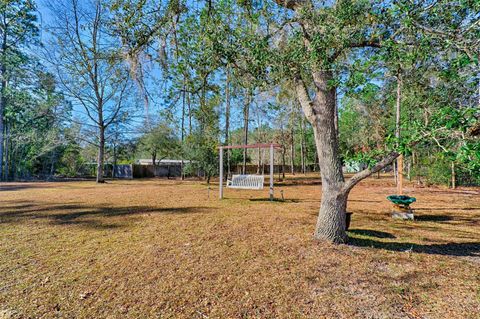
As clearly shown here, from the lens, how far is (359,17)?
2.82 m

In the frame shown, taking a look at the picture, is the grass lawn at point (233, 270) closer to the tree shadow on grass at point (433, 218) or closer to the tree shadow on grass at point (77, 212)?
the tree shadow on grass at point (77, 212)

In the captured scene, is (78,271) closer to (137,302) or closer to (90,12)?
(137,302)

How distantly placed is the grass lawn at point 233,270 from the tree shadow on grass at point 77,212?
17 cm

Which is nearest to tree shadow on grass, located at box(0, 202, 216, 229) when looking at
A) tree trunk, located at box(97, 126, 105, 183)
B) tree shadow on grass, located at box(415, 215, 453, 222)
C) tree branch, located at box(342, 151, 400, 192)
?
tree branch, located at box(342, 151, 400, 192)

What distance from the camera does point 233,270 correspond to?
2803mm

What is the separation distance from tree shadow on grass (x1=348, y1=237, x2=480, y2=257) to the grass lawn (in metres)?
0.02

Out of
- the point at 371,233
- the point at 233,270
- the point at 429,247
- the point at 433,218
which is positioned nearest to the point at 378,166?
the point at 429,247

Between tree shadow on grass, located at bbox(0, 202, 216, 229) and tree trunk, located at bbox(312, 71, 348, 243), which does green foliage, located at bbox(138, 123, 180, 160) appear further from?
tree trunk, located at bbox(312, 71, 348, 243)

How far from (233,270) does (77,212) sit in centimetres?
528

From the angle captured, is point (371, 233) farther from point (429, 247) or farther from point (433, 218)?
point (433, 218)

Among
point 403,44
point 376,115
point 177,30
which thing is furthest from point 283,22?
point 376,115

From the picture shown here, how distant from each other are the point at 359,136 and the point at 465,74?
21877 mm

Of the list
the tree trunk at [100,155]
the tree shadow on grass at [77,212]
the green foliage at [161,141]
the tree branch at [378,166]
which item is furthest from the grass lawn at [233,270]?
the green foliage at [161,141]

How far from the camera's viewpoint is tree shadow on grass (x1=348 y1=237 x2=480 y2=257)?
3509 mm
